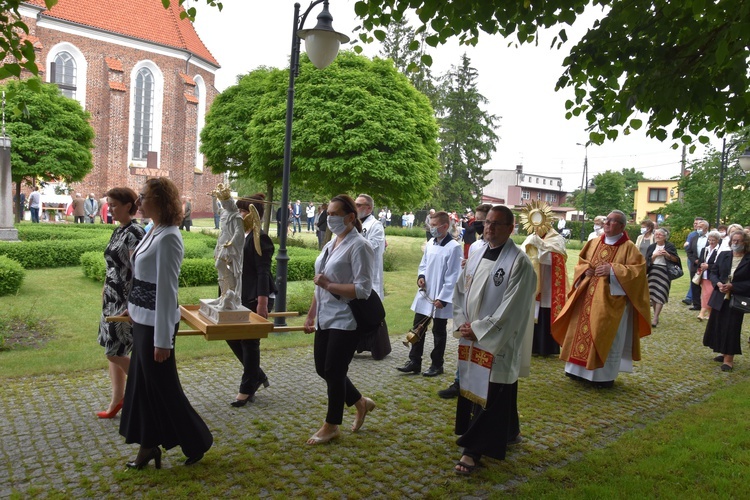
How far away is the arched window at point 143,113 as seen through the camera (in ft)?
146

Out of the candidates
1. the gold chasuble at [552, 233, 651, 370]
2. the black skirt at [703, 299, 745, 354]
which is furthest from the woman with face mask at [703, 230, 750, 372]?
the gold chasuble at [552, 233, 651, 370]

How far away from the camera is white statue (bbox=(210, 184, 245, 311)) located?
19.3ft

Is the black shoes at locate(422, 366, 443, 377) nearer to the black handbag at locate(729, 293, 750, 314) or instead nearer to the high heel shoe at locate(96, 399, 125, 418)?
the high heel shoe at locate(96, 399, 125, 418)

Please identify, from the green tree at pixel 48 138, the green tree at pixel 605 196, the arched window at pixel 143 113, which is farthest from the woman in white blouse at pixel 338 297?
the green tree at pixel 605 196

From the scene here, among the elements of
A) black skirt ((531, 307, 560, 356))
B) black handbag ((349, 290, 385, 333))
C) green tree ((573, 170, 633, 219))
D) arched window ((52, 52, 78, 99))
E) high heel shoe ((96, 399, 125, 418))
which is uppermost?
arched window ((52, 52, 78, 99))

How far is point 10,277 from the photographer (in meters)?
12.0

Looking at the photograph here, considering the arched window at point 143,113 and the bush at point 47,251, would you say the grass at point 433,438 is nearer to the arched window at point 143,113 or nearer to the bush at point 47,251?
the bush at point 47,251

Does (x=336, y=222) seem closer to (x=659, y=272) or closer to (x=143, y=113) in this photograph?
(x=659, y=272)

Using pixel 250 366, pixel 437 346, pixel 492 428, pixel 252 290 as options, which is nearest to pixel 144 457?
pixel 250 366

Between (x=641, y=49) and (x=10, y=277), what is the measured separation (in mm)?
11540

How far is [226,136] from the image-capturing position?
2511cm

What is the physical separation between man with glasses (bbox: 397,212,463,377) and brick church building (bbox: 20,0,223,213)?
36882 mm

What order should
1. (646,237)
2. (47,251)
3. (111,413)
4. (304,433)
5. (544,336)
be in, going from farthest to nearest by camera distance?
(47,251) < (646,237) < (544,336) < (111,413) < (304,433)

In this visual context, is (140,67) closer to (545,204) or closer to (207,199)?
(207,199)
